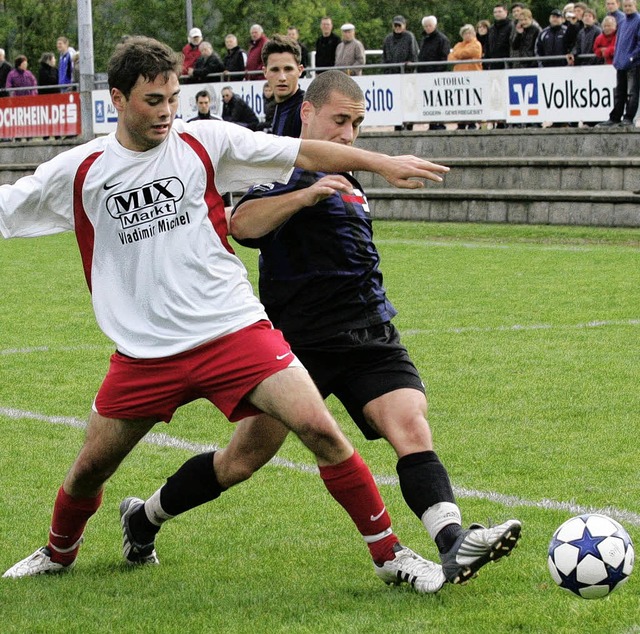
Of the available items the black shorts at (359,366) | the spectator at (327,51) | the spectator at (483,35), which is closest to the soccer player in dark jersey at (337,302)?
the black shorts at (359,366)

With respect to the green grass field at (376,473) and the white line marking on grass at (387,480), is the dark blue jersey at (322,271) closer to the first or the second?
the green grass field at (376,473)

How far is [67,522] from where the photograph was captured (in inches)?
188

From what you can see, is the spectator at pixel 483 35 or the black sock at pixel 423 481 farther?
the spectator at pixel 483 35

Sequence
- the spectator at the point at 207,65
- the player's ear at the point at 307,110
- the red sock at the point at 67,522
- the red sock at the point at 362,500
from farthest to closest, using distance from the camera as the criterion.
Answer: the spectator at the point at 207,65
the player's ear at the point at 307,110
the red sock at the point at 67,522
the red sock at the point at 362,500

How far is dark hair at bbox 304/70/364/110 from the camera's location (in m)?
4.93

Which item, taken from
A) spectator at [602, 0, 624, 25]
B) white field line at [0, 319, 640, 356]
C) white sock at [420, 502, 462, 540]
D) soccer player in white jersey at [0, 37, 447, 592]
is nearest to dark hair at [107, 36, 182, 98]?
soccer player in white jersey at [0, 37, 447, 592]

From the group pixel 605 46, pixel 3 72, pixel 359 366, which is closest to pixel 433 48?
pixel 605 46

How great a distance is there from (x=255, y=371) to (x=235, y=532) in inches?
47.4

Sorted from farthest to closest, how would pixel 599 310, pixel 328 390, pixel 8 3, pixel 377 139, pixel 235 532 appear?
pixel 8 3, pixel 377 139, pixel 599 310, pixel 235 532, pixel 328 390

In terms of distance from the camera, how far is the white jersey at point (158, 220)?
14.4 ft

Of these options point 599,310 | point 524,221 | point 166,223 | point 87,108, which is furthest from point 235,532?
point 87,108

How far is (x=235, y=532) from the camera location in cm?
533

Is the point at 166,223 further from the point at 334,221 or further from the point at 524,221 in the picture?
the point at 524,221

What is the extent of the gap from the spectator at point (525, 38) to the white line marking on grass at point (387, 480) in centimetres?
1397
